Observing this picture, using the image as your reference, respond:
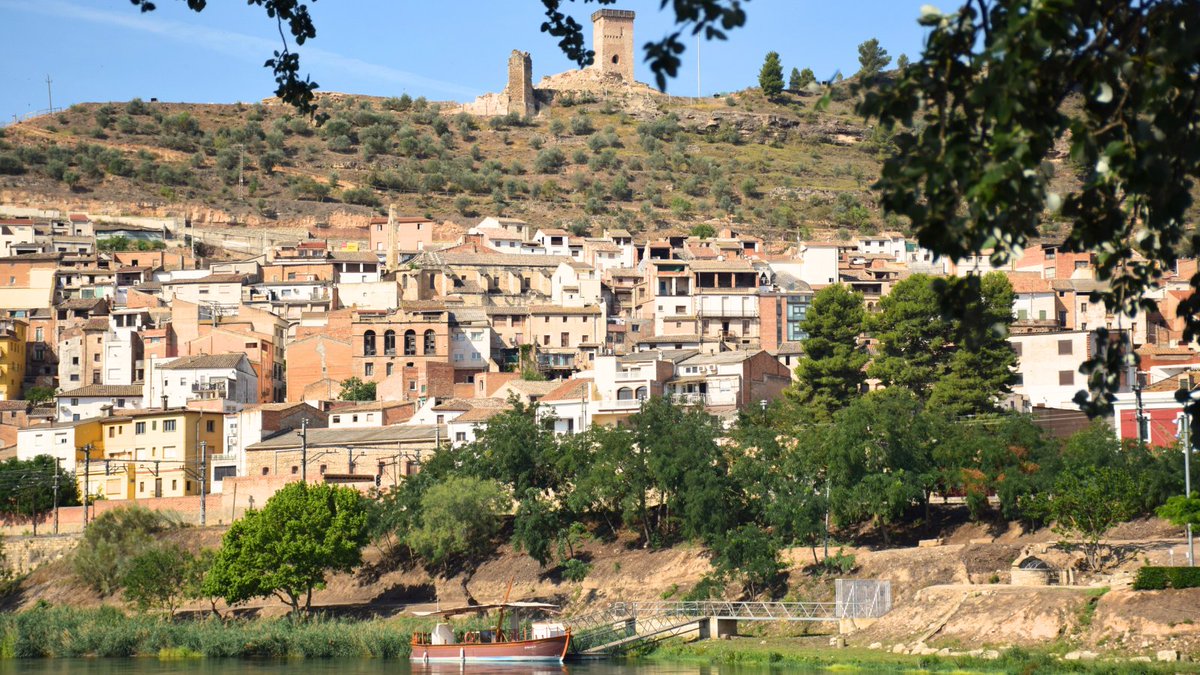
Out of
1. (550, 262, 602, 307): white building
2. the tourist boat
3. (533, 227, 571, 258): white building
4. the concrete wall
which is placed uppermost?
(533, 227, 571, 258): white building

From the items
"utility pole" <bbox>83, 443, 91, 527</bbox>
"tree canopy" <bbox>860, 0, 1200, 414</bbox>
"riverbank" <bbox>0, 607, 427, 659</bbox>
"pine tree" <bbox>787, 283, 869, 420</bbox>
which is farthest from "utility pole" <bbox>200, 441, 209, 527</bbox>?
"tree canopy" <bbox>860, 0, 1200, 414</bbox>

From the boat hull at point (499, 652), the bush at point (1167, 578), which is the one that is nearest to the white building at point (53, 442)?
the boat hull at point (499, 652)

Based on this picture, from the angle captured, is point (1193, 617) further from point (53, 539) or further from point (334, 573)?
point (53, 539)

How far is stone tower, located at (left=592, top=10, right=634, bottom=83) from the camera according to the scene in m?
175

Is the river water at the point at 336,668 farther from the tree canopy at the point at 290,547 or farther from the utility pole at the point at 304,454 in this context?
the utility pole at the point at 304,454

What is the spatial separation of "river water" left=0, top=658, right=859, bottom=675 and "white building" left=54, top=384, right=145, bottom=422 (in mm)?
30520

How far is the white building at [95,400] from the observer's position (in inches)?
3023

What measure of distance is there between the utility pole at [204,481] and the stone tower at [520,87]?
103789 mm

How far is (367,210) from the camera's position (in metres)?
131

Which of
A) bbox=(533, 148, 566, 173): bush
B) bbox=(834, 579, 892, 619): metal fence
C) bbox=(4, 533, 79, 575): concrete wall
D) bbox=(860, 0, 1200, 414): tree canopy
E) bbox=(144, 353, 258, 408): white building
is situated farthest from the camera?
bbox=(533, 148, 566, 173): bush

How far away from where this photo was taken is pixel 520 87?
170 metres

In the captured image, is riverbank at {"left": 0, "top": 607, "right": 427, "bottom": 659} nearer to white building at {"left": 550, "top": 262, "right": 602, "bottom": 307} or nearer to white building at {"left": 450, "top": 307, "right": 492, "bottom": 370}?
white building at {"left": 450, "top": 307, "right": 492, "bottom": 370}

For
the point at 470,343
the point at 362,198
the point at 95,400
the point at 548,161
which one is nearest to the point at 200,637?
the point at 95,400

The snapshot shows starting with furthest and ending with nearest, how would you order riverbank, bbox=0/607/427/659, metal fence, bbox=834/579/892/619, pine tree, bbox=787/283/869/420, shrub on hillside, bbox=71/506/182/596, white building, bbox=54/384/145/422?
white building, bbox=54/384/145/422, pine tree, bbox=787/283/869/420, shrub on hillside, bbox=71/506/182/596, riverbank, bbox=0/607/427/659, metal fence, bbox=834/579/892/619
